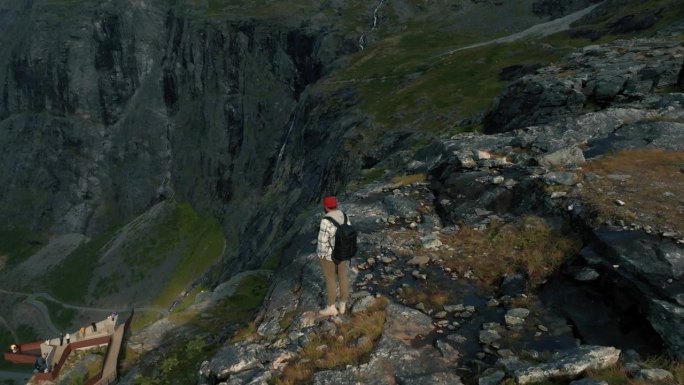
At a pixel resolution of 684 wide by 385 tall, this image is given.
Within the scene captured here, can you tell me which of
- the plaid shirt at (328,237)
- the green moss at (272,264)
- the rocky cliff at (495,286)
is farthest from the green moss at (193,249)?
the plaid shirt at (328,237)

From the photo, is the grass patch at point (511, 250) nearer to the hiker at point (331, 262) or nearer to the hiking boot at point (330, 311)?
the hiker at point (331, 262)

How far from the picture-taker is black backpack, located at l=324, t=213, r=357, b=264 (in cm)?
1322

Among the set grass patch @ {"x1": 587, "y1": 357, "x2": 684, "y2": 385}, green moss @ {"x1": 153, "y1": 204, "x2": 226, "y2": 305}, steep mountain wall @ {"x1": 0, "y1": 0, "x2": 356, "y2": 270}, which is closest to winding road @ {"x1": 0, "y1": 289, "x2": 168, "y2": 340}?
green moss @ {"x1": 153, "y1": 204, "x2": 226, "y2": 305}

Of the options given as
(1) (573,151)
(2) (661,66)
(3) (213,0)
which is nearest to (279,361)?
(1) (573,151)

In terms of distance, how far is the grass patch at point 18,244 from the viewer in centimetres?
16750

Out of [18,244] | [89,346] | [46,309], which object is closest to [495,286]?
[89,346]

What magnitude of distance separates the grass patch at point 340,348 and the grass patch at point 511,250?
139 inches

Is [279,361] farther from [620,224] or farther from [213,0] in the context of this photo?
[213,0]

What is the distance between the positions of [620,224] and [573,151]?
6.17 meters

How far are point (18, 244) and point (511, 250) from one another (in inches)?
7888

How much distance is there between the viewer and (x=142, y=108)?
7126 inches

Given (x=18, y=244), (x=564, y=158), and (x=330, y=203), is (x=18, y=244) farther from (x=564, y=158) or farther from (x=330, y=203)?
(x=564, y=158)

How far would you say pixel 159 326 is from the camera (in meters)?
22.3

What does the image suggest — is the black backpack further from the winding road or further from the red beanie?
the winding road
